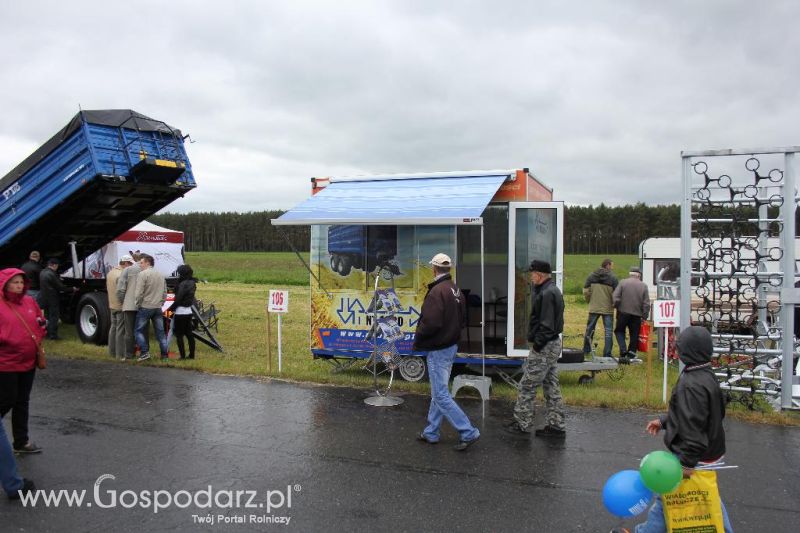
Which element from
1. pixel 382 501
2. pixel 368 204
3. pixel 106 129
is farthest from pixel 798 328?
pixel 106 129

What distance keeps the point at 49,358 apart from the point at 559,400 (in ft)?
27.9

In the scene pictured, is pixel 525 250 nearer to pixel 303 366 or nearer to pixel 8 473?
pixel 303 366

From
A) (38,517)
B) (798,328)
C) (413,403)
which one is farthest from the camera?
(798,328)

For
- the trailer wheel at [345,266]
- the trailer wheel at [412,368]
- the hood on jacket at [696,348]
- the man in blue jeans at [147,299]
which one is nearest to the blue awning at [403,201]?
the trailer wheel at [345,266]

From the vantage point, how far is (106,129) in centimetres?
1019

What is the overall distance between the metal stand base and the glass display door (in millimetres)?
1827

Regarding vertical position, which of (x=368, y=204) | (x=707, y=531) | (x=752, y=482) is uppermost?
(x=368, y=204)

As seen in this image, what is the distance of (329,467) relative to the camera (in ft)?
17.6

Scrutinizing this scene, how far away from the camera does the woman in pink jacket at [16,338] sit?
510 cm

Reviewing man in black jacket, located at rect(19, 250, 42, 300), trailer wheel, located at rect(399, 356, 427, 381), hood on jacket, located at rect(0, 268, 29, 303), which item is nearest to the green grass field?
trailer wheel, located at rect(399, 356, 427, 381)

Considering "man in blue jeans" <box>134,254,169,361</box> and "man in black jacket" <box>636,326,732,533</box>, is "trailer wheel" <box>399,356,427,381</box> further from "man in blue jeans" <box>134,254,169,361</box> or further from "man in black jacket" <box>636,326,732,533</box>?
"man in black jacket" <box>636,326,732,533</box>

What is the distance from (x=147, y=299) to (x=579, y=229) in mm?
79644

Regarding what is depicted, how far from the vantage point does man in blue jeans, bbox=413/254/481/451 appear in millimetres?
5867

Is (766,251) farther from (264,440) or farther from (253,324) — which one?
(253,324)
